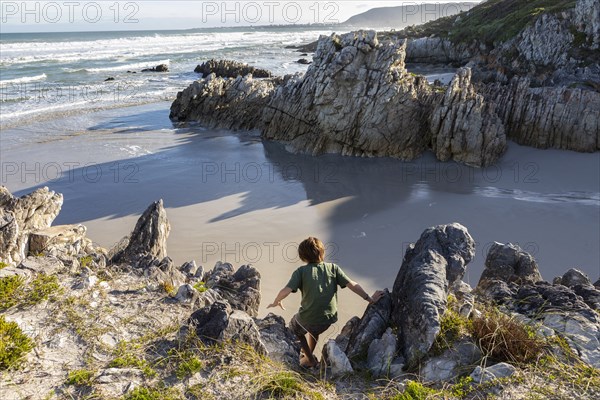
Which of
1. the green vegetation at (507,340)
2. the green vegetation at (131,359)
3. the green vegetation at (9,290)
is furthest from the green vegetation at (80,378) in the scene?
the green vegetation at (507,340)

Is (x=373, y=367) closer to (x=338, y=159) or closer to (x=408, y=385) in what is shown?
(x=408, y=385)

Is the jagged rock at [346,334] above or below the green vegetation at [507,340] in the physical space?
below

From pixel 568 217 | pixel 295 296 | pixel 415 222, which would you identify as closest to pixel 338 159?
pixel 415 222

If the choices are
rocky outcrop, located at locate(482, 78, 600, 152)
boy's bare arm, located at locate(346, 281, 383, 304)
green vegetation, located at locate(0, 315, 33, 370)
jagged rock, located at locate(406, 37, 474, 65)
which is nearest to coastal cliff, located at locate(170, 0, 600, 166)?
rocky outcrop, located at locate(482, 78, 600, 152)

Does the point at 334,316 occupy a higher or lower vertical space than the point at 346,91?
lower

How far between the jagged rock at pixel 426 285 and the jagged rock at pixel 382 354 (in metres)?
0.15

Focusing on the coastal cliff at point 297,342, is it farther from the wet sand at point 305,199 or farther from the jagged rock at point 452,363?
the wet sand at point 305,199

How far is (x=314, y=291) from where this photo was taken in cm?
619

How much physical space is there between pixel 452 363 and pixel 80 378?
418cm

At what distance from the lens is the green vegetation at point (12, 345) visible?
5078mm

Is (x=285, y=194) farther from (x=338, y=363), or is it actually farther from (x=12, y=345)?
(x=12, y=345)

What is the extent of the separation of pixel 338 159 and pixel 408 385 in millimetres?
13763

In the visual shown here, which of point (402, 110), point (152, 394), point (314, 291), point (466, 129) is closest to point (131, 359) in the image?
point (152, 394)

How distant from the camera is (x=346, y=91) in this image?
738 inches
